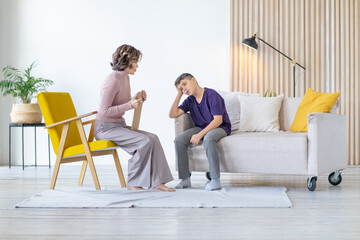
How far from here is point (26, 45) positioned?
655 centimetres

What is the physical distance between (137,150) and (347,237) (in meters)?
1.87

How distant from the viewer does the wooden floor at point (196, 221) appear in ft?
8.14

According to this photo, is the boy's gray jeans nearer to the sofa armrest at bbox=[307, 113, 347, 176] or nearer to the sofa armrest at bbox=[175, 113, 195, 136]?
the sofa armrest at bbox=[175, 113, 195, 136]

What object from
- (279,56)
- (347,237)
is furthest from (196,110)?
(279,56)

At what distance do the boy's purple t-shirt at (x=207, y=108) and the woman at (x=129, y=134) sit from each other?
47cm

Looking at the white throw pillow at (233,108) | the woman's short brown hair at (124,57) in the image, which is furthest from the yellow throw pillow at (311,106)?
the woman's short brown hair at (124,57)

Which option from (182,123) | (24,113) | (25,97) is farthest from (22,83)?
(182,123)

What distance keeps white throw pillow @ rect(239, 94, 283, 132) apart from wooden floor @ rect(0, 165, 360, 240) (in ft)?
2.77

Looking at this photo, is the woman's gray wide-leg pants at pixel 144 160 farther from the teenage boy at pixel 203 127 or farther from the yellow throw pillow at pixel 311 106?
the yellow throw pillow at pixel 311 106

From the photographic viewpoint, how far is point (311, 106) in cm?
439

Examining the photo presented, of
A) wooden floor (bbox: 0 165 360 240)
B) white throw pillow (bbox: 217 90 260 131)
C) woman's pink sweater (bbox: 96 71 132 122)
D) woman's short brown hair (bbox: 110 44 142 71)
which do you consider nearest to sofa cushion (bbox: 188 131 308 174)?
wooden floor (bbox: 0 165 360 240)

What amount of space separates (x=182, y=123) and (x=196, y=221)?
5.26 feet

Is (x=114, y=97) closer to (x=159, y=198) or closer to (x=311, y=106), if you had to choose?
(x=159, y=198)

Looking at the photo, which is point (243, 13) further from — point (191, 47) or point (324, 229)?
point (324, 229)
